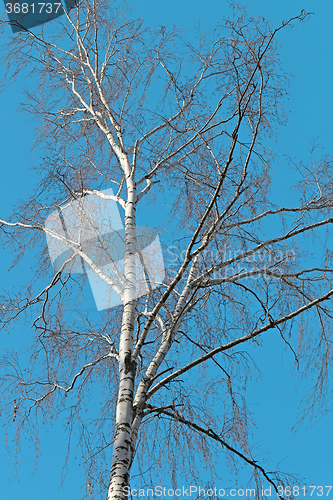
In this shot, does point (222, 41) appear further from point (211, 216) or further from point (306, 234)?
point (306, 234)

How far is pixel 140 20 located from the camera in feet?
19.4

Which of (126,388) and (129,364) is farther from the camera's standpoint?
(129,364)

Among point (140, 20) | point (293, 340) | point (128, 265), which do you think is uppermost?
point (140, 20)

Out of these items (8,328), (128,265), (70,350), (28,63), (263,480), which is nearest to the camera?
(263,480)

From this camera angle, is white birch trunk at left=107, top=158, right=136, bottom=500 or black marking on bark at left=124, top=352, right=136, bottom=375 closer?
white birch trunk at left=107, top=158, right=136, bottom=500

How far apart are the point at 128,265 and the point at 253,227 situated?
1344 millimetres

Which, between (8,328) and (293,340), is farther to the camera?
(8,328)

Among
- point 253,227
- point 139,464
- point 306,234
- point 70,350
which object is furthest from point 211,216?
point 139,464

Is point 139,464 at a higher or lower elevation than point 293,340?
lower

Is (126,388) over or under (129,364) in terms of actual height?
under

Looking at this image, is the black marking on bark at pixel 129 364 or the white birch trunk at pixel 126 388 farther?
the black marking on bark at pixel 129 364

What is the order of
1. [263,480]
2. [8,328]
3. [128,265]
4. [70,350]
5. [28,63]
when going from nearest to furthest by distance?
[263,480] < [128,265] < [70,350] < [8,328] < [28,63]

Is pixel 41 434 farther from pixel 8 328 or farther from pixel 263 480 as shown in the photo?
pixel 263 480

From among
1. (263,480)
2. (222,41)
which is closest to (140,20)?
(222,41)
